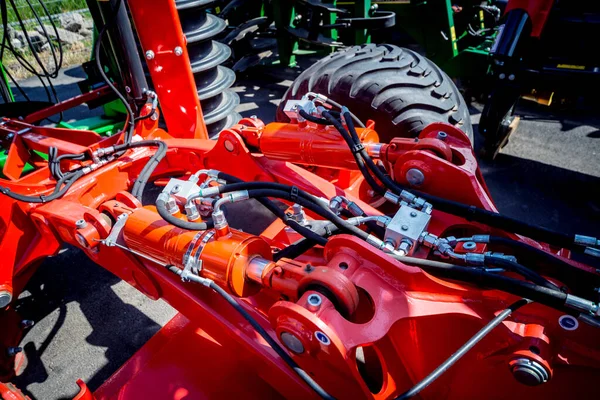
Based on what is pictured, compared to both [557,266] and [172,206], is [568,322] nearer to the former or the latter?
[557,266]

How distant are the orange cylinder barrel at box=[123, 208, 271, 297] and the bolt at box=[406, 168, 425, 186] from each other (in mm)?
636

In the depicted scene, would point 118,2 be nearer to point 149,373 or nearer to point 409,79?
point 409,79

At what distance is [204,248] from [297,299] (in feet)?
1.06

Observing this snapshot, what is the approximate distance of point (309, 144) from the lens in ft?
5.75

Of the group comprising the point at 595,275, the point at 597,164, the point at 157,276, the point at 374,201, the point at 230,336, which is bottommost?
the point at 597,164

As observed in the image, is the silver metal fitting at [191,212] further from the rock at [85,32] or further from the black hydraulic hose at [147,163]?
the rock at [85,32]

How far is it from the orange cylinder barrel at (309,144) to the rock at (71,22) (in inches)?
366

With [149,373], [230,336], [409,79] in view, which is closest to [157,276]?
[230,336]

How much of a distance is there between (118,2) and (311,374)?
1.99 metres

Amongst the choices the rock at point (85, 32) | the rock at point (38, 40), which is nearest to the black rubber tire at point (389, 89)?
Result: the rock at point (38, 40)

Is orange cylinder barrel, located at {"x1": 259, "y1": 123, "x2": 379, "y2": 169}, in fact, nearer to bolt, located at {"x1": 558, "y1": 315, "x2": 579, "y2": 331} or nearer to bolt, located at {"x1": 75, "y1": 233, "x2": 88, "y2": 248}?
bolt, located at {"x1": 75, "y1": 233, "x2": 88, "y2": 248}

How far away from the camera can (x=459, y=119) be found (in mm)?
2432

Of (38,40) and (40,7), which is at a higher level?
(40,7)

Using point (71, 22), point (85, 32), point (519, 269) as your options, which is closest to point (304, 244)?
point (519, 269)
